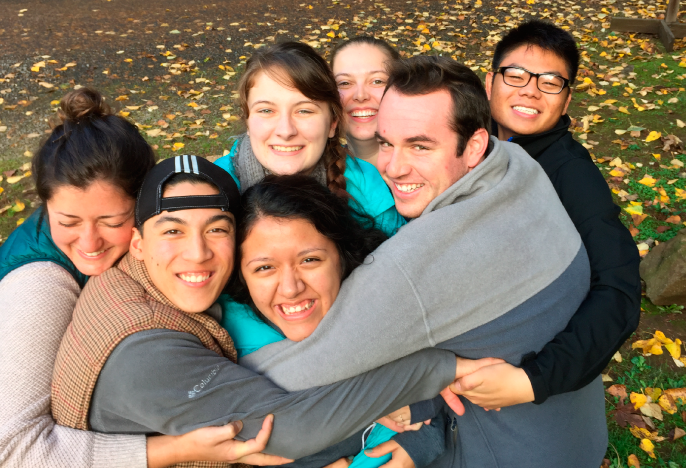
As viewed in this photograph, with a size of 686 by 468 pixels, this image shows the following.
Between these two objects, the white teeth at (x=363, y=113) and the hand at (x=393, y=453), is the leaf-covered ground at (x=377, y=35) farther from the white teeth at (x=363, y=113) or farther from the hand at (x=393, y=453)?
the white teeth at (x=363, y=113)

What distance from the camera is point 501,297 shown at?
89.9 inches

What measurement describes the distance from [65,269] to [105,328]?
73 centimetres

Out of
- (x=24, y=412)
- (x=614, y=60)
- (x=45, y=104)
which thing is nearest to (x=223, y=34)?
(x=45, y=104)

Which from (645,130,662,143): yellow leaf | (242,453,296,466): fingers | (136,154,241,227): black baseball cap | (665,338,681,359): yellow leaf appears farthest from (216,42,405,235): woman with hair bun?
(645,130,662,143): yellow leaf

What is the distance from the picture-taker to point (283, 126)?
2998mm

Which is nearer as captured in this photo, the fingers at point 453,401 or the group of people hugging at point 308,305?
the group of people hugging at point 308,305

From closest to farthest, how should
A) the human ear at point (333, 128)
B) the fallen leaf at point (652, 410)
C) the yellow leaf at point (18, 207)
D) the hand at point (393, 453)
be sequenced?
1. the hand at point (393, 453)
2. the human ear at point (333, 128)
3. the fallen leaf at point (652, 410)
4. the yellow leaf at point (18, 207)

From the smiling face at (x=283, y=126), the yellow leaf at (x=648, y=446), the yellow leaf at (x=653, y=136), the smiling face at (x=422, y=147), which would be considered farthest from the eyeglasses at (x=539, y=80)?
the yellow leaf at (x=653, y=136)

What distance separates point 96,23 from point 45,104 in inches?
151

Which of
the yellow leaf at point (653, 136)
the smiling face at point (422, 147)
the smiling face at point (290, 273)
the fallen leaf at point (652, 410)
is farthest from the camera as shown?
the yellow leaf at point (653, 136)

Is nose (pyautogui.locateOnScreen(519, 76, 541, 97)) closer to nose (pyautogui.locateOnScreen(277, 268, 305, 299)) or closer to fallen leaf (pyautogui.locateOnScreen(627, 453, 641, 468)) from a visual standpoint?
nose (pyautogui.locateOnScreen(277, 268, 305, 299))

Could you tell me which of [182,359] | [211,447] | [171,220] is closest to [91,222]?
[171,220]

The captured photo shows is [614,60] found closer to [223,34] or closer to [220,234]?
[223,34]

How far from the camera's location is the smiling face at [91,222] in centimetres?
255
